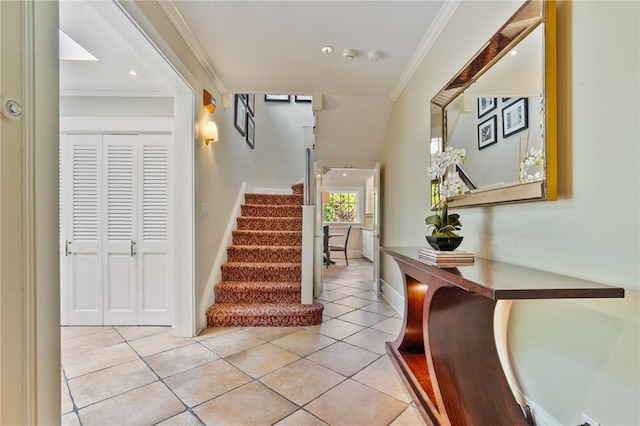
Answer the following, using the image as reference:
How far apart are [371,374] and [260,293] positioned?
155 cm

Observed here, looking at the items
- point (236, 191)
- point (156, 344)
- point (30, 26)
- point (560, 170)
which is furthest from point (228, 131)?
point (560, 170)

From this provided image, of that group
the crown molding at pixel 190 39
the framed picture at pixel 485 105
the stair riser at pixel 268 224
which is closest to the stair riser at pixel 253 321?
the stair riser at pixel 268 224

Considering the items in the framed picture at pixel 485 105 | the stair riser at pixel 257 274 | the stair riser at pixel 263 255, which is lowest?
the stair riser at pixel 257 274

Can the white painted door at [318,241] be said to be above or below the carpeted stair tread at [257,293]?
above

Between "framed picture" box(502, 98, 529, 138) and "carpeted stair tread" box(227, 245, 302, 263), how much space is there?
2.65 m

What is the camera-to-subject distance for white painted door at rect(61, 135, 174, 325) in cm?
284

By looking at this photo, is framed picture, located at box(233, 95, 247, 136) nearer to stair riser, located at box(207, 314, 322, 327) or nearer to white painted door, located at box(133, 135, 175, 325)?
white painted door, located at box(133, 135, 175, 325)

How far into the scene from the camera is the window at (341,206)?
27.3 ft

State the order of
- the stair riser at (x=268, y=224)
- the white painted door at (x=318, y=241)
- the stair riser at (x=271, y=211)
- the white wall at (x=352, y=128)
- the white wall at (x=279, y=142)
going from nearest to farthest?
the white wall at (x=352, y=128) → the white painted door at (x=318, y=241) → the stair riser at (x=268, y=224) → the stair riser at (x=271, y=211) → the white wall at (x=279, y=142)

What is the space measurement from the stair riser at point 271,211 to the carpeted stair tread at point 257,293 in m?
1.54

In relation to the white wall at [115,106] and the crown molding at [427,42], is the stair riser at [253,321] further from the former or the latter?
the crown molding at [427,42]

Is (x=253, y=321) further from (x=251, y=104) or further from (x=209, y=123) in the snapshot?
(x=251, y=104)

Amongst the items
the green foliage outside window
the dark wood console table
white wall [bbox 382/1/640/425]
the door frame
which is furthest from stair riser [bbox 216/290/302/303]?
the green foliage outside window

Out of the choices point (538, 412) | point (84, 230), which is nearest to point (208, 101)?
point (84, 230)
